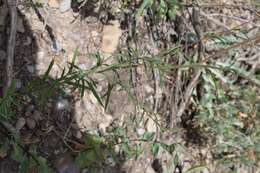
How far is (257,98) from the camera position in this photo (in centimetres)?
318

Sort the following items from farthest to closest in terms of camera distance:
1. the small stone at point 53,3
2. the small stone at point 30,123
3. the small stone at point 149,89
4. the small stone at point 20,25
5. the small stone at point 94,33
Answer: the small stone at point 149,89 → the small stone at point 94,33 → the small stone at point 53,3 → the small stone at point 20,25 → the small stone at point 30,123

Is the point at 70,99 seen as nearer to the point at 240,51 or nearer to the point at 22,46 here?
the point at 22,46

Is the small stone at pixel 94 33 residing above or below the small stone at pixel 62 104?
above

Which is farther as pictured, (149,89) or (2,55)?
(149,89)

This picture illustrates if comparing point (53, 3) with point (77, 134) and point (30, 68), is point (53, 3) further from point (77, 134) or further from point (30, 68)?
point (77, 134)

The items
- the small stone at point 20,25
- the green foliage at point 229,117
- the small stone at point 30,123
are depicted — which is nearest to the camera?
the small stone at point 30,123

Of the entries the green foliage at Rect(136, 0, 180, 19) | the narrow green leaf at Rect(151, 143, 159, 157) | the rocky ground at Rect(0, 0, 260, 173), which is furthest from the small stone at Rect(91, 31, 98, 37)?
the narrow green leaf at Rect(151, 143, 159, 157)

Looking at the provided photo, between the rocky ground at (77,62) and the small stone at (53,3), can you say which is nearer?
the rocky ground at (77,62)

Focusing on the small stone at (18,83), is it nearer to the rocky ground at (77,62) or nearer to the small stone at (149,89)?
the rocky ground at (77,62)

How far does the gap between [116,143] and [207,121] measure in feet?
2.45

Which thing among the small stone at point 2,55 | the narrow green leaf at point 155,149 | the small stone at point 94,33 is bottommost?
the narrow green leaf at point 155,149

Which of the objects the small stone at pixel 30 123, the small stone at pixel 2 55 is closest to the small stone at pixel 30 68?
the small stone at pixel 2 55

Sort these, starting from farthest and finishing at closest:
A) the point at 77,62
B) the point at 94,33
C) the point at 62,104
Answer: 1. the point at 94,33
2. the point at 77,62
3. the point at 62,104

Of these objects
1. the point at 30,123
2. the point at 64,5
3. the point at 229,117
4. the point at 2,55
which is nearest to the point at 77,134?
the point at 30,123
